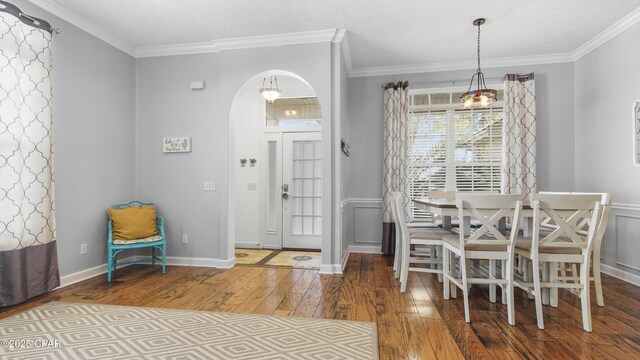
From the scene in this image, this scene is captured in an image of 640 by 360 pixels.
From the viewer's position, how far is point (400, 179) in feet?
15.3

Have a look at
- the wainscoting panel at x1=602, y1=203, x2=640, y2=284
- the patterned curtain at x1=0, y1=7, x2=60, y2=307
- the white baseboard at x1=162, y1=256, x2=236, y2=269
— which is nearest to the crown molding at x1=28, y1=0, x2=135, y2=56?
the patterned curtain at x1=0, y1=7, x2=60, y2=307

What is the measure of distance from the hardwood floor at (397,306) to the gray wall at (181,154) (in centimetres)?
56

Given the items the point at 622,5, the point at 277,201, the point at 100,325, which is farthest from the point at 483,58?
the point at 100,325

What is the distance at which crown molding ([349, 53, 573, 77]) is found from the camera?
4375 millimetres

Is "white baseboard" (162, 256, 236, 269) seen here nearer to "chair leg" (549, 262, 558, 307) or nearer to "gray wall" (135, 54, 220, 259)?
"gray wall" (135, 54, 220, 259)

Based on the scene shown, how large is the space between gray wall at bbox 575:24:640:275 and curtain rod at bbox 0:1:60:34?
19.6 ft

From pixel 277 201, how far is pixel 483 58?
12.4ft

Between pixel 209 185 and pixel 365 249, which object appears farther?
pixel 365 249

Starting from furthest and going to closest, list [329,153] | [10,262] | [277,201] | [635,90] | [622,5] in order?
[277,201] → [329,153] → [635,90] → [622,5] → [10,262]

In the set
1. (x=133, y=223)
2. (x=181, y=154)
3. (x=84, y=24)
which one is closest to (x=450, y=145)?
(x=181, y=154)

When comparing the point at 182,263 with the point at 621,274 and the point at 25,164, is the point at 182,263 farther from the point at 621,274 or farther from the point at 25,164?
the point at 621,274

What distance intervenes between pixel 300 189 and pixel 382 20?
282cm

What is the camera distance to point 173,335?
7.04ft

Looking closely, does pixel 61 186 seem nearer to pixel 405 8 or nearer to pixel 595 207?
pixel 405 8
